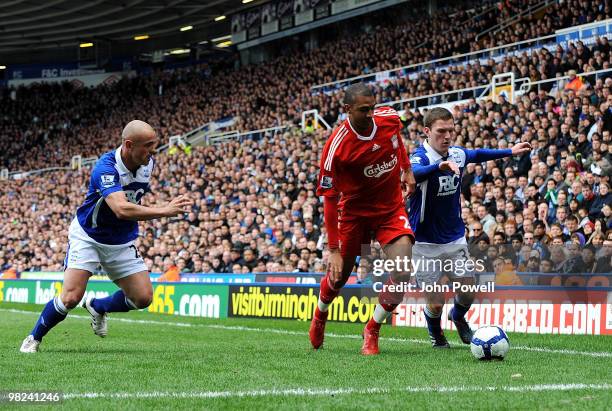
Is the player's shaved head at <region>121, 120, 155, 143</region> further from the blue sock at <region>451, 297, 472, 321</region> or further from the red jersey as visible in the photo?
the blue sock at <region>451, 297, 472, 321</region>

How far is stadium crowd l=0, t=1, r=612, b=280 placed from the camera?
1458cm

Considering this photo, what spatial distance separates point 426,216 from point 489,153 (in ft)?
3.12

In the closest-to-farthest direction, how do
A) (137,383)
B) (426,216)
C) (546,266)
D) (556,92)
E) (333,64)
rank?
(137,383) < (426,216) < (546,266) < (556,92) < (333,64)

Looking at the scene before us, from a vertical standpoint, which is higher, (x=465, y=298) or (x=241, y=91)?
(x=241, y=91)

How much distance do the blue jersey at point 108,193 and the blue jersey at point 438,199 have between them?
279 cm

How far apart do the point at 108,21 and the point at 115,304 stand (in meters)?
45.8

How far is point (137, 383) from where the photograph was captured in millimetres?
6359

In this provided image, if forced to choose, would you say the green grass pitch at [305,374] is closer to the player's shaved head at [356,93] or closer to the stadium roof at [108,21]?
the player's shaved head at [356,93]

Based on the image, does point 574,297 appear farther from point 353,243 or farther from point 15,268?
point 15,268

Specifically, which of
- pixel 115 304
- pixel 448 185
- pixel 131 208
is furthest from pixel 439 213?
pixel 115 304

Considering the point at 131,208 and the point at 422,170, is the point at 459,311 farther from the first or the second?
the point at 131,208

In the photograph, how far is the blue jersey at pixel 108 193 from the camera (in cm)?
854

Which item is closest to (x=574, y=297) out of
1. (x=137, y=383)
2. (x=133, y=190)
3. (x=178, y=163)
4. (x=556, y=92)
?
(x=133, y=190)

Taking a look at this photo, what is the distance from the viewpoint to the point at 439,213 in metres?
8.91
